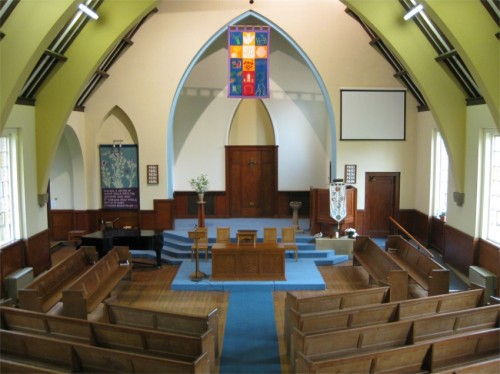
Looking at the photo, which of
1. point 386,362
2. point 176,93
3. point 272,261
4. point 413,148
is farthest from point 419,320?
point 176,93

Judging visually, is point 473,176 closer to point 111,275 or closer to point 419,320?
point 419,320

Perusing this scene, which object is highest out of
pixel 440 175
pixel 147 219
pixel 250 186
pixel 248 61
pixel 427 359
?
pixel 248 61

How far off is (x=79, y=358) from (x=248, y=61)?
9.14m

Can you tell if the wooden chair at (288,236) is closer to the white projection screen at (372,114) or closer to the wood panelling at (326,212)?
the wood panelling at (326,212)

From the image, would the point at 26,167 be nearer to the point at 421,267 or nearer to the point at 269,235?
the point at 269,235

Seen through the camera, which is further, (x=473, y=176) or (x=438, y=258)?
(x=438, y=258)

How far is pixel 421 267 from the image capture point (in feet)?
33.8

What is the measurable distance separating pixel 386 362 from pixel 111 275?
6238mm

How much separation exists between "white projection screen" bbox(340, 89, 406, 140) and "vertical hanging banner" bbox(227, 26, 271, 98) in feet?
8.19

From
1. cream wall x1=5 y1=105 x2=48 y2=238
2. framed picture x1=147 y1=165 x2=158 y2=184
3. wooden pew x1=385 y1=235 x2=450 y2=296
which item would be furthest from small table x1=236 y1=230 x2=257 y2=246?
cream wall x1=5 y1=105 x2=48 y2=238

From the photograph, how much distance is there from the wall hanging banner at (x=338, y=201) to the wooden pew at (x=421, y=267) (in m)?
1.74

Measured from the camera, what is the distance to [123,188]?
578 inches

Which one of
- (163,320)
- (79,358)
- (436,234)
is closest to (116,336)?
(79,358)

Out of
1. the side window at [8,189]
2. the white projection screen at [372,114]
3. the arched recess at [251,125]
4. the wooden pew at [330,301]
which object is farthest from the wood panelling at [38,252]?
the white projection screen at [372,114]
